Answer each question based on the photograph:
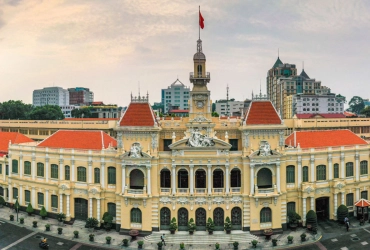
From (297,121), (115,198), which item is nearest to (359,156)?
(297,121)

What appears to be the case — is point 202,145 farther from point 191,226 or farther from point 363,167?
point 363,167

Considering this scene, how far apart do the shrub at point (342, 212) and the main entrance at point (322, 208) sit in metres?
1.84

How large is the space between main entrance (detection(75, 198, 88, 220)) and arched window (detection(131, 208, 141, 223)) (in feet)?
24.7

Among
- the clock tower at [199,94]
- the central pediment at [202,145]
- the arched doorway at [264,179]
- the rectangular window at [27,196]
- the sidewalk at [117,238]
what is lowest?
the sidewalk at [117,238]

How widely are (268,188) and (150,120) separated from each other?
1728 cm

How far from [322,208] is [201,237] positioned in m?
18.4

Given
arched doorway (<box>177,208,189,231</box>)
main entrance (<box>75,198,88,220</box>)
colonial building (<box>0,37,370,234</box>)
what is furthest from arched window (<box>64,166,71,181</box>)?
arched doorway (<box>177,208,189,231</box>)

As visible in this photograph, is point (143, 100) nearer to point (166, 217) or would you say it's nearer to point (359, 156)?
point (166, 217)

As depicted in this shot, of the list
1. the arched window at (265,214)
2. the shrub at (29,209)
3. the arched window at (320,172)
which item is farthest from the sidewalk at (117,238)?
the arched window at (320,172)

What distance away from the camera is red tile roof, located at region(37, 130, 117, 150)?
48875mm

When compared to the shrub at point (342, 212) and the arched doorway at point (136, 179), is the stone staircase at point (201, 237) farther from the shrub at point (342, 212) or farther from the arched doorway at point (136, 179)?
the shrub at point (342, 212)

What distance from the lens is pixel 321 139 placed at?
50.2m

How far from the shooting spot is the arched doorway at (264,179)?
147 feet

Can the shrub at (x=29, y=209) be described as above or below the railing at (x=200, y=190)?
below
